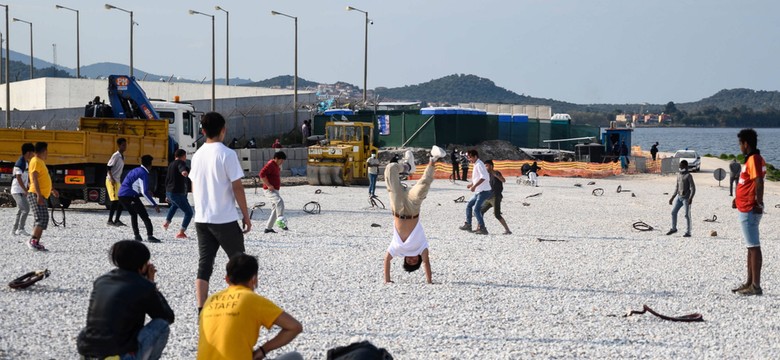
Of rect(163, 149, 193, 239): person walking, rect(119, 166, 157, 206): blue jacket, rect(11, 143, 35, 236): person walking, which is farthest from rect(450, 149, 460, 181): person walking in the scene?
rect(11, 143, 35, 236): person walking

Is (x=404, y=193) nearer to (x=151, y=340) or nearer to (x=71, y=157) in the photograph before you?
(x=151, y=340)

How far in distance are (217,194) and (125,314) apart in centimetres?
222

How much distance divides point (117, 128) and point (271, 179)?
862cm

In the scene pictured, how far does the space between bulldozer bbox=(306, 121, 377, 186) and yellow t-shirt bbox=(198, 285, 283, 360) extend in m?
28.8

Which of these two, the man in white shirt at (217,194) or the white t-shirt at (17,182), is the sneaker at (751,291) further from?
the white t-shirt at (17,182)

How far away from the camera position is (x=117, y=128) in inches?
976

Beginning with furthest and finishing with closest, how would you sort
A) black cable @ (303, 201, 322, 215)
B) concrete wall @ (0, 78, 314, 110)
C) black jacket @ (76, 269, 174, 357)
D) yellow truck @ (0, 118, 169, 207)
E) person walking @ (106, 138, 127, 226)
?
1. concrete wall @ (0, 78, 314, 110)
2. black cable @ (303, 201, 322, 215)
3. yellow truck @ (0, 118, 169, 207)
4. person walking @ (106, 138, 127, 226)
5. black jacket @ (76, 269, 174, 357)

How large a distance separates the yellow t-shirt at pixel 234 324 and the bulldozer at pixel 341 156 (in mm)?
28849

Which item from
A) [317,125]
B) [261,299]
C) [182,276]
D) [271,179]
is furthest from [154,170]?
[317,125]

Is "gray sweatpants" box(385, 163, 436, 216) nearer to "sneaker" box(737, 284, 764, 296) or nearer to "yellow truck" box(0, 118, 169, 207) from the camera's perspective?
"sneaker" box(737, 284, 764, 296)

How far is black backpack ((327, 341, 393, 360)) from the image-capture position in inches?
252

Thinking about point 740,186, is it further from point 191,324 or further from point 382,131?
point 382,131

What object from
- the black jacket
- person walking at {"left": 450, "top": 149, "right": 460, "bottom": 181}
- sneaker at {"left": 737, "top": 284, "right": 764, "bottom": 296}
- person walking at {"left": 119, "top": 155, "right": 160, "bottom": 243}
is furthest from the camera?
person walking at {"left": 450, "top": 149, "right": 460, "bottom": 181}

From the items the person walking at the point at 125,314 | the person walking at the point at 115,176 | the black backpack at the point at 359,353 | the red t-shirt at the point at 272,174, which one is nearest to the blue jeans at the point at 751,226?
the black backpack at the point at 359,353
